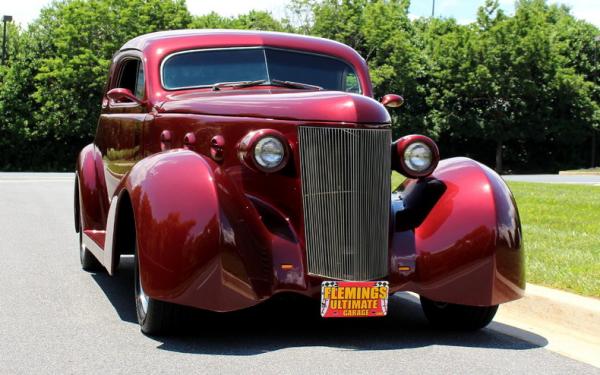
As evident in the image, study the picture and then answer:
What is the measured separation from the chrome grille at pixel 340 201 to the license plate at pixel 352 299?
104mm

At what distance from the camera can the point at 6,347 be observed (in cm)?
556

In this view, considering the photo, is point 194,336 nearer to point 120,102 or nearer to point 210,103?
point 210,103

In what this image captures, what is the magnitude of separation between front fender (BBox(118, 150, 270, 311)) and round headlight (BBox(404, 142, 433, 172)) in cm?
119

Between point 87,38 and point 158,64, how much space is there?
3819 cm

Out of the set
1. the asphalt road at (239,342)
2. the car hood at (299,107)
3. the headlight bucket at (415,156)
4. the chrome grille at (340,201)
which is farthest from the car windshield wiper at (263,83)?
the asphalt road at (239,342)

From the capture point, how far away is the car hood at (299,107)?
570 cm

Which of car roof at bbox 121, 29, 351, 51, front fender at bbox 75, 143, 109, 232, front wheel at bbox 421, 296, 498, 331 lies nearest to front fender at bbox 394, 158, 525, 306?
front wheel at bbox 421, 296, 498, 331

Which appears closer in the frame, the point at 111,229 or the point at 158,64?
the point at 111,229

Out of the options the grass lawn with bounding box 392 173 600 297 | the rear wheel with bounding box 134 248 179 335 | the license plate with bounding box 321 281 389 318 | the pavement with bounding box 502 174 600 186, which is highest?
the license plate with bounding box 321 281 389 318

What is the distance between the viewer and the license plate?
5.52 m

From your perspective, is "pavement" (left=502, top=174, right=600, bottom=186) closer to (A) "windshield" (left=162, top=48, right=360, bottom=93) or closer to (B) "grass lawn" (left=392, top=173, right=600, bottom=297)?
(B) "grass lawn" (left=392, top=173, right=600, bottom=297)

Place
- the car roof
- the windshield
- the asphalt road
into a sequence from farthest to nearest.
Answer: the car roof, the windshield, the asphalt road

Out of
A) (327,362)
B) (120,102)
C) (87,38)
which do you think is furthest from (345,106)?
(87,38)

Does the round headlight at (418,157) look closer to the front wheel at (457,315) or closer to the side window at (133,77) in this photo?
the front wheel at (457,315)
